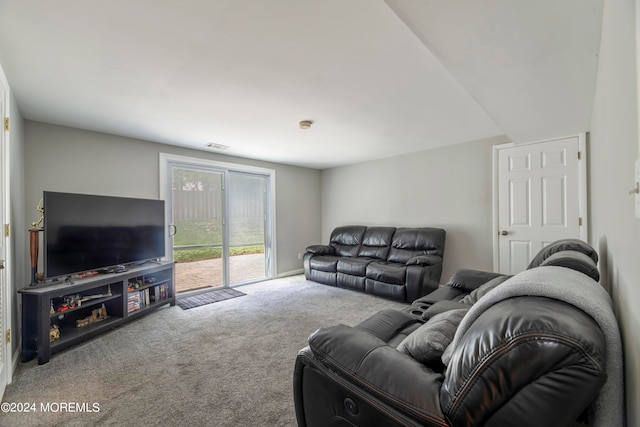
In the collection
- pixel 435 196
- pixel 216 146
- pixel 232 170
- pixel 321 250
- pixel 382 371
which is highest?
pixel 216 146

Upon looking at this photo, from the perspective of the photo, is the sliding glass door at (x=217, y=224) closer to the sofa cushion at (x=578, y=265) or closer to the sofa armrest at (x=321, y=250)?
the sofa armrest at (x=321, y=250)

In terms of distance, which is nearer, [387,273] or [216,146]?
[387,273]

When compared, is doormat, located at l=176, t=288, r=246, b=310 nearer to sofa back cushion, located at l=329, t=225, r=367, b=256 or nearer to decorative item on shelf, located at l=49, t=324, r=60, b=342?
decorative item on shelf, located at l=49, t=324, r=60, b=342

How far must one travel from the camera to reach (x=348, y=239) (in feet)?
17.2

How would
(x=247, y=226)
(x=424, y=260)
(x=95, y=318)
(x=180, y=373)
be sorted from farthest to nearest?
(x=247, y=226)
(x=424, y=260)
(x=95, y=318)
(x=180, y=373)

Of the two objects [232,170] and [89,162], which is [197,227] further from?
[89,162]

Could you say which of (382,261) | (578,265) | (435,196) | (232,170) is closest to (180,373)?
(578,265)

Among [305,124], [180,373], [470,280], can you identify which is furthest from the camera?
[305,124]

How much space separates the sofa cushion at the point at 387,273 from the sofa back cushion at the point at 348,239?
3.07ft

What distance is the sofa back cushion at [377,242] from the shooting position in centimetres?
469

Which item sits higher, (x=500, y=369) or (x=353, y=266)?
(x=500, y=369)

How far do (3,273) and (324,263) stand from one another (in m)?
3.69

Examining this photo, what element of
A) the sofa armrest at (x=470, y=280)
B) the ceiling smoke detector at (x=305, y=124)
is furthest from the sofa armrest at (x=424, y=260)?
the ceiling smoke detector at (x=305, y=124)

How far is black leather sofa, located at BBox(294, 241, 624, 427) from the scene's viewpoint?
603mm
